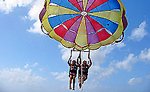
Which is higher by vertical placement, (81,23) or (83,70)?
(81,23)

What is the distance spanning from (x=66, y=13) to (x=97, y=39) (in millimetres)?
1836

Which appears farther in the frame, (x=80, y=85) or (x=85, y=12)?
(x=85, y=12)

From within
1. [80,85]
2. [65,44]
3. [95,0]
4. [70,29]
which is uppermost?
[95,0]

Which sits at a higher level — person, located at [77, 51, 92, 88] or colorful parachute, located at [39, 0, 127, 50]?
colorful parachute, located at [39, 0, 127, 50]

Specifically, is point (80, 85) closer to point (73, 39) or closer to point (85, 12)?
point (73, 39)

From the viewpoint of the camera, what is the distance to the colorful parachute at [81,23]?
11.4 metres

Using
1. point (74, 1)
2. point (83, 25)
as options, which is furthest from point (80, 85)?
point (74, 1)

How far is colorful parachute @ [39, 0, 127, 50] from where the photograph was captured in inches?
450

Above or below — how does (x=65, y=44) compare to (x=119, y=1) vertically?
below

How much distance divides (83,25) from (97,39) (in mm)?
922

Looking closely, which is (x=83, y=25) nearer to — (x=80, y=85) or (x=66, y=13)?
(x=66, y=13)

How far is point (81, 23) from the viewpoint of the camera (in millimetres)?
11766

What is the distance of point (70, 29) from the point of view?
38.7 ft

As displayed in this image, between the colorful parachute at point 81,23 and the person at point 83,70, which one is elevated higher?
the colorful parachute at point 81,23
